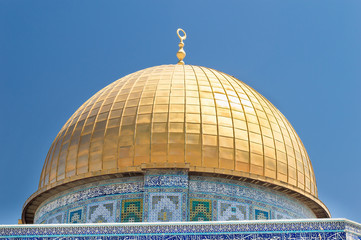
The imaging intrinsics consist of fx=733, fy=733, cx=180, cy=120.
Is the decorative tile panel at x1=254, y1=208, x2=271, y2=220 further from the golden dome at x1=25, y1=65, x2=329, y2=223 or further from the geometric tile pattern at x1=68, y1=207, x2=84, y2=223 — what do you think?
the geometric tile pattern at x1=68, y1=207, x2=84, y2=223

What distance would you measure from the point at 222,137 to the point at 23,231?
471 cm

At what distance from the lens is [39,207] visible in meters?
15.9

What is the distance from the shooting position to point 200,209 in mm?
14055

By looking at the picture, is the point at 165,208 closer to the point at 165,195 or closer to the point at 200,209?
the point at 165,195

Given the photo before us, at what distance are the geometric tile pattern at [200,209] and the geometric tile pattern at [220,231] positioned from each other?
2416mm

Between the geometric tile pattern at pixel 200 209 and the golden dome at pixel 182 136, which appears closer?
the geometric tile pattern at pixel 200 209

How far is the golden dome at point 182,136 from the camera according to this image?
14453 millimetres

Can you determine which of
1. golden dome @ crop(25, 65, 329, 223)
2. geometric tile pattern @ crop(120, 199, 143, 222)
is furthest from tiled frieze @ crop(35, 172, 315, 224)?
golden dome @ crop(25, 65, 329, 223)

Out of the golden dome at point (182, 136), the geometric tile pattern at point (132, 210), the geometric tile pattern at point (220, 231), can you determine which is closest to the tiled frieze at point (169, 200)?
the geometric tile pattern at point (132, 210)

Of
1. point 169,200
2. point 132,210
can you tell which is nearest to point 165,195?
point 169,200

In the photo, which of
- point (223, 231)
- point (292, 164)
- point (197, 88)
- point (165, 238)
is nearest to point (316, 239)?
point (223, 231)

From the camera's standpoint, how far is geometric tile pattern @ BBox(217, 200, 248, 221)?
14102mm

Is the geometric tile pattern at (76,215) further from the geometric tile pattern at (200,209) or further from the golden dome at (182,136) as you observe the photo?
the geometric tile pattern at (200,209)

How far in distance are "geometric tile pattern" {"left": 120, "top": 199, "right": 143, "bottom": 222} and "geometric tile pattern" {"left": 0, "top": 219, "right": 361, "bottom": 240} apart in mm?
2384
